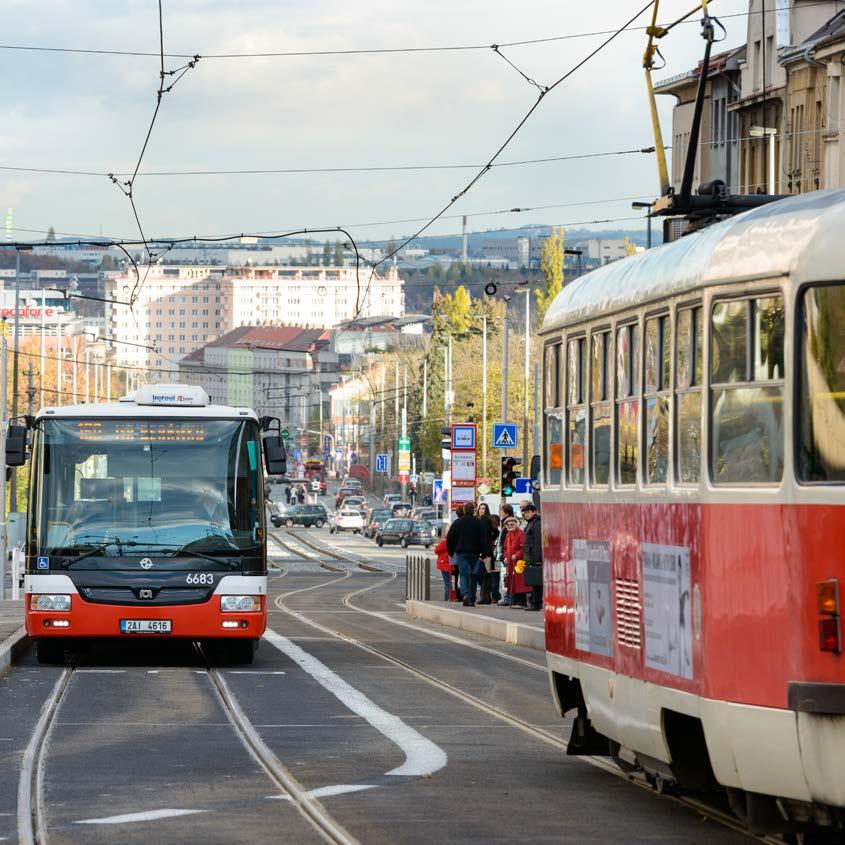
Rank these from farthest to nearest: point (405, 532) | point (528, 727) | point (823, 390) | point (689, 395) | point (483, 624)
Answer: point (405, 532) → point (483, 624) → point (528, 727) → point (689, 395) → point (823, 390)

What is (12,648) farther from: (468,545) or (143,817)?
(143,817)

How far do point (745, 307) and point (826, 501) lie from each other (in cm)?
103

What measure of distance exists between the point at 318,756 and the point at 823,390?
5658 millimetres

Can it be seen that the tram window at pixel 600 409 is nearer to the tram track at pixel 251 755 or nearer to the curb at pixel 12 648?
the tram track at pixel 251 755

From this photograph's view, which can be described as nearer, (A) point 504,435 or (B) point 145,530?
(B) point 145,530

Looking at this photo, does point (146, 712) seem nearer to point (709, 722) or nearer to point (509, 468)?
point (709, 722)

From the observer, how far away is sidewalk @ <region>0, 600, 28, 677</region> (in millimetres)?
20067

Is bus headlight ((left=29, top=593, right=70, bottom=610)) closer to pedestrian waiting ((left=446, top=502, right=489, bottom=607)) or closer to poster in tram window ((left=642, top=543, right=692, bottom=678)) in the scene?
pedestrian waiting ((left=446, top=502, right=489, bottom=607))

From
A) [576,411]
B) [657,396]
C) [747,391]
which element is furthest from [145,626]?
[747,391]

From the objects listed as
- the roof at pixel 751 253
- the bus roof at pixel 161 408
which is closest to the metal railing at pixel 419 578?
the bus roof at pixel 161 408

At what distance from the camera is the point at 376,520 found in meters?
102

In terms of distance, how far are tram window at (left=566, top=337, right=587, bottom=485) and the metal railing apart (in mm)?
24779

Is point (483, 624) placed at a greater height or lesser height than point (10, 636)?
lesser

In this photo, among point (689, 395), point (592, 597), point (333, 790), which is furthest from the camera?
point (333, 790)
